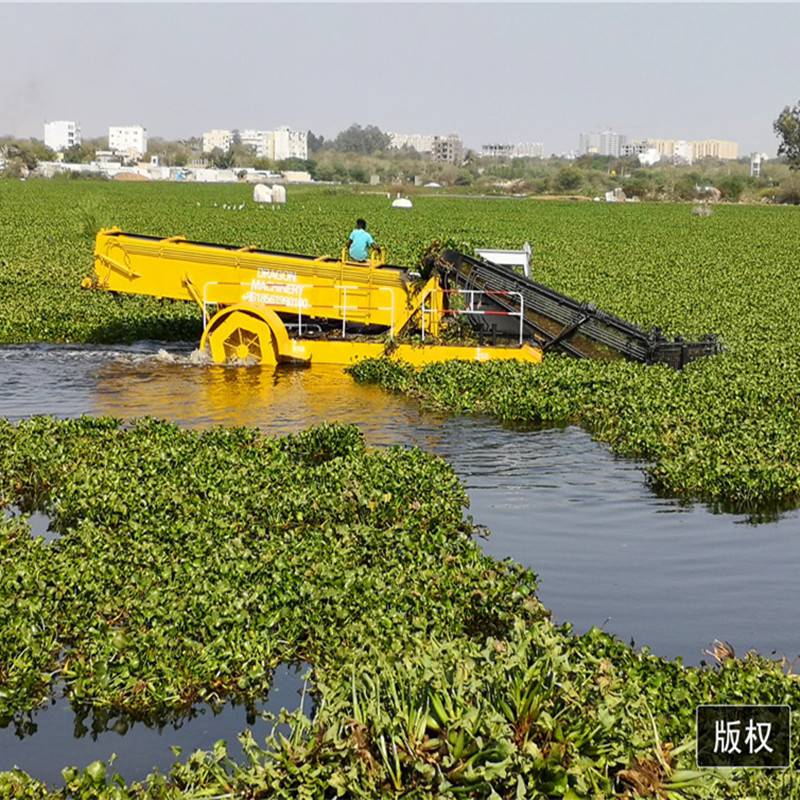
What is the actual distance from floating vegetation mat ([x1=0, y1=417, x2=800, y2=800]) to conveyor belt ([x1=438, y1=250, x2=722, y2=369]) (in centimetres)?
645

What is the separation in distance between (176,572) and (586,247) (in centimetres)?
3939

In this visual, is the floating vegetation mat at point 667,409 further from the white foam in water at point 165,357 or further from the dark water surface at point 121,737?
the dark water surface at point 121,737

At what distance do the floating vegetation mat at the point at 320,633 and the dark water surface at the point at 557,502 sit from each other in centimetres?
89

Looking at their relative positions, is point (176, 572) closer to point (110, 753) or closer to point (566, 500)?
point (110, 753)

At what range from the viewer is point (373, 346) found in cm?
2064

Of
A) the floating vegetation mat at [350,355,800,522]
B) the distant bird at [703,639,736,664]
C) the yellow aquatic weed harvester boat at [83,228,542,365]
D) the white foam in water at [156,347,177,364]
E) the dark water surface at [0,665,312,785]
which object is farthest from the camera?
the white foam in water at [156,347,177,364]

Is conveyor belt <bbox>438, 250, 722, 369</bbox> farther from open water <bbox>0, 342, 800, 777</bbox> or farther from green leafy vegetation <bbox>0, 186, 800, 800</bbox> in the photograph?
open water <bbox>0, 342, 800, 777</bbox>

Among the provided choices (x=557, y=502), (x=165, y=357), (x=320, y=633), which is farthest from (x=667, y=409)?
(x=165, y=357)

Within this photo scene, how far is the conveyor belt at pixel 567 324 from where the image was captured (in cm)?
2039

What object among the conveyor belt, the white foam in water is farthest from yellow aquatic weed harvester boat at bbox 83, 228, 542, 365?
the white foam in water

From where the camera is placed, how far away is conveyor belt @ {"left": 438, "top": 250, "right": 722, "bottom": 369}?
20.4m

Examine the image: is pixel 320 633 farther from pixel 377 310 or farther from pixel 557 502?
pixel 377 310

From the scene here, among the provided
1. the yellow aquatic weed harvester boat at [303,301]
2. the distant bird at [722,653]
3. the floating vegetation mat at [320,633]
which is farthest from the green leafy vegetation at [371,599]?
the yellow aquatic weed harvester boat at [303,301]

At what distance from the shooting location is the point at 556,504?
45.9ft
